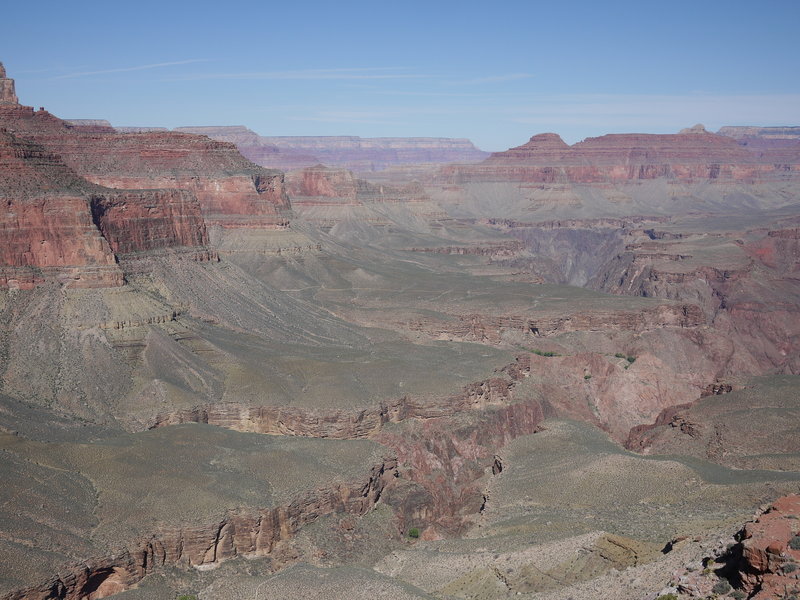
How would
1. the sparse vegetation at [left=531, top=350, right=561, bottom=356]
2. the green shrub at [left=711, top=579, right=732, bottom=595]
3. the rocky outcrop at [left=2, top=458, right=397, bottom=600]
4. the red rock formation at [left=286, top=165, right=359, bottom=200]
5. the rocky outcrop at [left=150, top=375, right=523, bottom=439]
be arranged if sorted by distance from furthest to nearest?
the red rock formation at [left=286, top=165, right=359, bottom=200] → the sparse vegetation at [left=531, top=350, right=561, bottom=356] → the rocky outcrop at [left=150, top=375, right=523, bottom=439] → the rocky outcrop at [left=2, top=458, right=397, bottom=600] → the green shrub at [left=711, top=579, right=732, bottom=595]

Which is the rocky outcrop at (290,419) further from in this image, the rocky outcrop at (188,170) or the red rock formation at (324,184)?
the red rock formation at (324,184)

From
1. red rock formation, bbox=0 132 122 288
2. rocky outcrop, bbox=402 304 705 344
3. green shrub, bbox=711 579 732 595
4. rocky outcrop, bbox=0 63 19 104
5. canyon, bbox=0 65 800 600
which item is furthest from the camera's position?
rocky outcrop, bbox=0 63 19 104

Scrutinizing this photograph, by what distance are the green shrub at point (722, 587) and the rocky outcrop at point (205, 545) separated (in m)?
22.9

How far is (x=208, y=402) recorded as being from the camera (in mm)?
58312

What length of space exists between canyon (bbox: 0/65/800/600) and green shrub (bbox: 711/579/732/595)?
56cm

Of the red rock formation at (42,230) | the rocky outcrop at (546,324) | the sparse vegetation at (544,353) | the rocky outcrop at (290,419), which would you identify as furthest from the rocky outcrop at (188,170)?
the rocky outcrop at (290,419)

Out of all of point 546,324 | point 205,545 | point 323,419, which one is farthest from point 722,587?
point 546,324

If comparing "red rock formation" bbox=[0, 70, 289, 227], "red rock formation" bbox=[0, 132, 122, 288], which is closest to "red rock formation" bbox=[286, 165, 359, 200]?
"red rock formation" bbox=[0, 70, 289, 227]

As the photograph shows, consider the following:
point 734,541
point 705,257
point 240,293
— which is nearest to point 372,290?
point 240,293

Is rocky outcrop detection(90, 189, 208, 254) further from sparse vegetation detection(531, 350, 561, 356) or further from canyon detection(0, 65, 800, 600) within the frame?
sparse vegetation detection(531, 350, 561, 356)

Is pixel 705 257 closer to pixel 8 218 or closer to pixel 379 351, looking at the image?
pixel 379 351

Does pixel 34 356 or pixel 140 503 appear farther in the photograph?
pixel 34 356

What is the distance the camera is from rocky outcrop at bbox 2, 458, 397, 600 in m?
37.2

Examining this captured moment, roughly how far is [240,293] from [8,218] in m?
25.9
